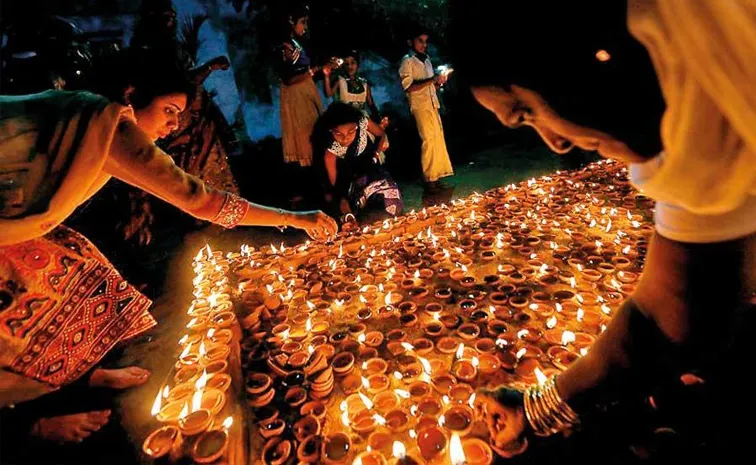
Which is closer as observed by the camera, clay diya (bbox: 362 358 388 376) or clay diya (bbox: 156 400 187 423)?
clay diya (bbox: 156 400 187 423)

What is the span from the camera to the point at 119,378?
2.85m

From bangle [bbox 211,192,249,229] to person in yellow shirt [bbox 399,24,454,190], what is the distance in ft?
16.0

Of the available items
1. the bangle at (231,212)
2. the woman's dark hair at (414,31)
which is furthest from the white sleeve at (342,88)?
the bangle at (231,212)

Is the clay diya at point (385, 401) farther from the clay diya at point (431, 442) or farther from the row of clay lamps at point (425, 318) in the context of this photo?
the clay diya at point (431, 442)

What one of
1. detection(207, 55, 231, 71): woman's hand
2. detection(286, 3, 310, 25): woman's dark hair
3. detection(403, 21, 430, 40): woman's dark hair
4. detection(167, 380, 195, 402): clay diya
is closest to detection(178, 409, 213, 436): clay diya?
detection(167, 380, 195, 402): clay diya

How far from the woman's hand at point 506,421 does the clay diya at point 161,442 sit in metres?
1.36

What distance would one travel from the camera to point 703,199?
843 mm

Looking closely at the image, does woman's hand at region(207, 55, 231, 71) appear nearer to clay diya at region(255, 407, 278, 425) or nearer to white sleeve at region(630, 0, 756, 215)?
clay diya at region(255, 407, 278, 425)

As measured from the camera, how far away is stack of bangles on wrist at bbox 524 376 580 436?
1.29 m

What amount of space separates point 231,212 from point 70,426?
5.56 feet

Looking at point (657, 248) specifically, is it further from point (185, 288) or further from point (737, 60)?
point (185, 288)

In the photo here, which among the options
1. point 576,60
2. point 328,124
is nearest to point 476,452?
point 576,60

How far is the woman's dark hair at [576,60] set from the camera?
84cm

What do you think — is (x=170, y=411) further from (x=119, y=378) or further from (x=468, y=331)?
(x=468, y=331)
